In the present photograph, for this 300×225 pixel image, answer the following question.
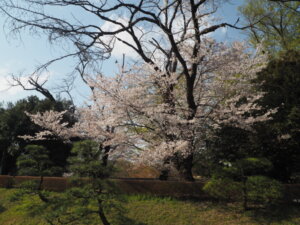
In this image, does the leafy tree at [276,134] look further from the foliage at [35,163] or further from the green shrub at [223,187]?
the foliage at [35,163]

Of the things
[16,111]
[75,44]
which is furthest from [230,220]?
[16,111]

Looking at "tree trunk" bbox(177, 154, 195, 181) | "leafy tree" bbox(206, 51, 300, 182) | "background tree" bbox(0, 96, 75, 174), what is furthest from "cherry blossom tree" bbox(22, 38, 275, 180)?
"background tree" bbox(0, 96, 75, 174)

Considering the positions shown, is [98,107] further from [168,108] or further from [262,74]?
[262,74]

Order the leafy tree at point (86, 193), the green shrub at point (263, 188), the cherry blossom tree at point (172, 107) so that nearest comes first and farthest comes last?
the leafy tree at point (86, 193) < the green shrub at point (263, 188) < the cherry blossom tree at point (172, 107)

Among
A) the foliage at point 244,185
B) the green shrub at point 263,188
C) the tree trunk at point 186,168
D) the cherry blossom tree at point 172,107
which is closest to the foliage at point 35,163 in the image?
the cherry blossom tree at point 172,107

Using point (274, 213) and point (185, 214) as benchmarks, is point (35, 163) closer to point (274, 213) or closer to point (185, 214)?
point (185, 214)

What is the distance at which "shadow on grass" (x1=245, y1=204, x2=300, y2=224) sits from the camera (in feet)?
14.8

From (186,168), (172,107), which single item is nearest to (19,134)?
(172,107)

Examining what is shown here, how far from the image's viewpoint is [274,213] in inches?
188

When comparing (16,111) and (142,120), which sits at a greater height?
(16,111)

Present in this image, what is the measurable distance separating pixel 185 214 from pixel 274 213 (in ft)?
5.91

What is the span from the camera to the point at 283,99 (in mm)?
7254

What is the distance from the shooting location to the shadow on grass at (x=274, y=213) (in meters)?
4.52

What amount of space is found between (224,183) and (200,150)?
3.04m
